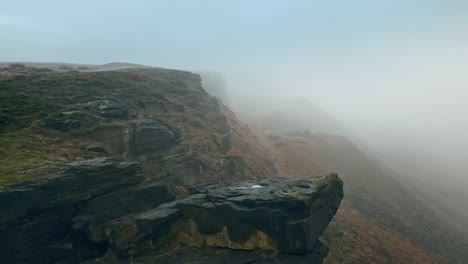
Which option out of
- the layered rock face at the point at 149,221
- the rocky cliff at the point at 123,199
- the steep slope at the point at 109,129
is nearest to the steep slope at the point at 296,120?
the steep slope at the point at 109,129

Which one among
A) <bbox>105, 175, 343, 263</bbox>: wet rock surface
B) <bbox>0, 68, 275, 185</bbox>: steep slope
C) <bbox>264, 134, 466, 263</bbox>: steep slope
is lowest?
<bbox>264, 134, 466, 263</bbox>: steep slope

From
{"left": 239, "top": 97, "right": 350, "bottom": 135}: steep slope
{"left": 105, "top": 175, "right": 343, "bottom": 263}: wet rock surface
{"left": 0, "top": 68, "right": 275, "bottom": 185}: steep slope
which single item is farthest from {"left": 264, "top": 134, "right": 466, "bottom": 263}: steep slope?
{"left": 105, "top": 175, "right": 343, "bottom": 263}: wet rock surface

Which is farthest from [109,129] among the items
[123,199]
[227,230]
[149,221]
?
[227,230]

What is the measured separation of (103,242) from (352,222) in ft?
91.9

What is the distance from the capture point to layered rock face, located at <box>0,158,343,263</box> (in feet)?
62.0

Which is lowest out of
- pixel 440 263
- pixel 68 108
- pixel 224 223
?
pixel 440 263

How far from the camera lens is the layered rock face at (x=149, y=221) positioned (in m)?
18.9

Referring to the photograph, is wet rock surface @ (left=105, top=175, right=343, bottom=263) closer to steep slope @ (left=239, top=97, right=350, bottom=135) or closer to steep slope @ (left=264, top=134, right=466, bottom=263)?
steep slope @ (left=264, top=134, right=466, bottom=263)

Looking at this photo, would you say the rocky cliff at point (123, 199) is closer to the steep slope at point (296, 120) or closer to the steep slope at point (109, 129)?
the steep slope at point (109, 129)

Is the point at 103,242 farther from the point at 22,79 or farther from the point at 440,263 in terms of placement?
the point at 440,263

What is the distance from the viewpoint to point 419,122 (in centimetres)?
16988

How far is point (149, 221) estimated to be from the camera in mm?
21406

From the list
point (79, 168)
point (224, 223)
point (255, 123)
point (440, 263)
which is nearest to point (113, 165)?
point (79, 168)

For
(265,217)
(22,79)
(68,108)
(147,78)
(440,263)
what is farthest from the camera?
(147,78)
